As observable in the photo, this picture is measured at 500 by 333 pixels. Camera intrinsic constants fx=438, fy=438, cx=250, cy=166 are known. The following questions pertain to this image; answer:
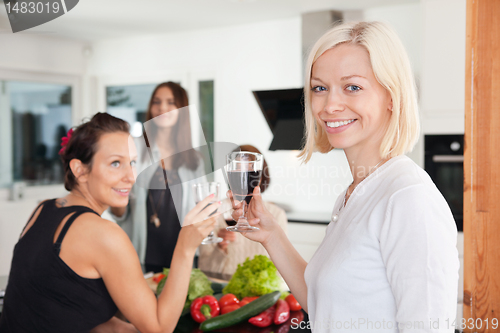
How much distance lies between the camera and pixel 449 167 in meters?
2.74

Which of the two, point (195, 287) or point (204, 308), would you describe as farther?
point (195, 287)

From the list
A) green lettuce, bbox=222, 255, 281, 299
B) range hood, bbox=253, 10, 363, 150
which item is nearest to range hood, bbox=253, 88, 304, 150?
range hood, bbox=253, 10, 363, 150

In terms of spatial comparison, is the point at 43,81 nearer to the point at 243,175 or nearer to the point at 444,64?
the point at 444,64

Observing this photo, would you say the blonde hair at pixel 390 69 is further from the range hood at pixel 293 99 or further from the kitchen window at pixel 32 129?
the kitchen window at pixel 32 129

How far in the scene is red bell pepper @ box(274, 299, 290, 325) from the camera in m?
1.29

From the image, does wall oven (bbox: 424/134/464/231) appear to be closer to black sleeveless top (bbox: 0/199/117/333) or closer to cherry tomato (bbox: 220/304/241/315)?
cherry tomato (bbox: 220/304/241/315)

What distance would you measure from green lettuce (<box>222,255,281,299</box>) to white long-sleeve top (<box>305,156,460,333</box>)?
0.60m

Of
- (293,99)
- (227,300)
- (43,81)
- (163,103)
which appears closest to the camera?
(227,300)

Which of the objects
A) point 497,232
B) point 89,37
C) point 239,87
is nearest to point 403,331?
point 497,232

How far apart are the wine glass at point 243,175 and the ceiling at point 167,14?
227 centimetres

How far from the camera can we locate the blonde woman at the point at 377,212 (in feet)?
2.25

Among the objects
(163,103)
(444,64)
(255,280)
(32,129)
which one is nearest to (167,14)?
(163,103)

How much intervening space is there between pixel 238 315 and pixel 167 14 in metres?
2.62

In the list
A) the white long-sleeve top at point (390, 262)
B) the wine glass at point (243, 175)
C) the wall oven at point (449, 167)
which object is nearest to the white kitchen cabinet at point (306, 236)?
the wall oven at point (449, 167)
